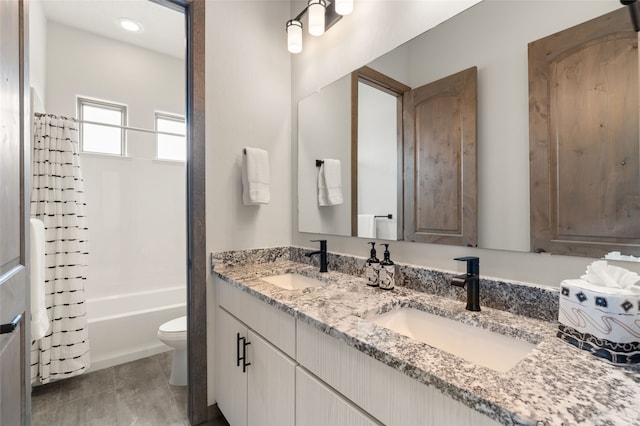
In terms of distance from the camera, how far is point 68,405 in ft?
5.58

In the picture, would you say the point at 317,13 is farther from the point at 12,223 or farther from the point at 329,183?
the point at 12,223

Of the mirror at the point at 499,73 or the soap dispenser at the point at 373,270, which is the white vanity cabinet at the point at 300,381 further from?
the mirror at the point at 499,73

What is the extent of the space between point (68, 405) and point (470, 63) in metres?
2.70

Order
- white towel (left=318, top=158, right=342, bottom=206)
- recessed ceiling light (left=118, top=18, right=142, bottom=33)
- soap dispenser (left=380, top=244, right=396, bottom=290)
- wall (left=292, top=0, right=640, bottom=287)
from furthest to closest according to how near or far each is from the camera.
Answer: recessed ceiling light (left=118, top=18, right=142, bottom=33) < white towel (left=318, top=158, right=342, bottom=206) < soap dispenser (left=380, top=244, right=396, bottom=290) < wall (left=292, top=0, right=640, bottom=287)

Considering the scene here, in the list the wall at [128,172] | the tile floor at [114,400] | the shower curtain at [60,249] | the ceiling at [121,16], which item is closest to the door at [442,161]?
the tile floor at [114,400]

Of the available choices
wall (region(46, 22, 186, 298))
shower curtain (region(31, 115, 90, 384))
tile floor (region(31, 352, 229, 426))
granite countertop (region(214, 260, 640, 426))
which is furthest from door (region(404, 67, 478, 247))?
wall (region(46, 22, 186, 298))

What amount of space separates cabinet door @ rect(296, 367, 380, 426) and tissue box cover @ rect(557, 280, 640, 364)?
20.7 inches

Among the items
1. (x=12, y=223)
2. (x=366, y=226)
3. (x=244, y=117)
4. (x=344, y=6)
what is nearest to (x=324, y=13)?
(x=344, y=6)

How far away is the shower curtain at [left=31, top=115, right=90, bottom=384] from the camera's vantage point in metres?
1.86

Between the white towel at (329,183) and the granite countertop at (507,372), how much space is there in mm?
730

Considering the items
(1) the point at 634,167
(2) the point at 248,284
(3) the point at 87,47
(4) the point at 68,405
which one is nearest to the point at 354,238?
(2) the point at 248,284

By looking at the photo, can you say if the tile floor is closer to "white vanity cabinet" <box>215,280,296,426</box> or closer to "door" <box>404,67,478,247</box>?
"white vanity cabinet" <box>215,280,296,426</box>

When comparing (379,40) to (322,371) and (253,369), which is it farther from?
(253,369)

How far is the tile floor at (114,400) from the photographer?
1.59m
